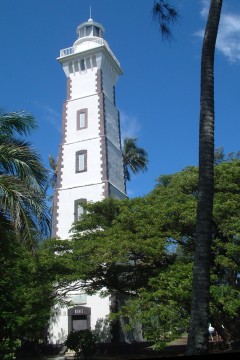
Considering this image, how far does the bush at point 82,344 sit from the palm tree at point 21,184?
10.8 metres

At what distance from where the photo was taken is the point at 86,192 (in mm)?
25766

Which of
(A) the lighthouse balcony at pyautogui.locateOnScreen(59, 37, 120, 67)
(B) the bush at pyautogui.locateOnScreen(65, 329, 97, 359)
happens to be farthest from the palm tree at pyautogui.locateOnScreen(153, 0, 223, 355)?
(A) the lighthouse balcony at pyautogui.locateOnScreen(59, 37, 120, 67)

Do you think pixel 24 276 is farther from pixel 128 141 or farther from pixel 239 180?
pixel 128 141

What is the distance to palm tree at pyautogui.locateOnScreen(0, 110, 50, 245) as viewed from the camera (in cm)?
907

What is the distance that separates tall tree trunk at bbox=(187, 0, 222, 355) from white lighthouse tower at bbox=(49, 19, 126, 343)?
54.4 ft

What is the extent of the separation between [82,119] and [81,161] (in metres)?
3.14

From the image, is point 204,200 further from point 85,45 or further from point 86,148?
point 85,45

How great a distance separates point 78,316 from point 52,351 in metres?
2.21

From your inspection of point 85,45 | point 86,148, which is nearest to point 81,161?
point 86,148

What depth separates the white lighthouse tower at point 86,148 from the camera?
2328 centimetres

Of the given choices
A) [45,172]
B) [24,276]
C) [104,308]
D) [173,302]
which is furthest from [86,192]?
[45,172]

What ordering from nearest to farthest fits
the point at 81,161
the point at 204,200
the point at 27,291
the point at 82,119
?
the point at 204,200 < the point at 27,291 < the point at 81,161 < the point at 82,119

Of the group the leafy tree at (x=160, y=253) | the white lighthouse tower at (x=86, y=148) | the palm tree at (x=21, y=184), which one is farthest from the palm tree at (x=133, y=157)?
the palm tree at (x=21, y=184)

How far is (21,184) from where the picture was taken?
945 centimetres
